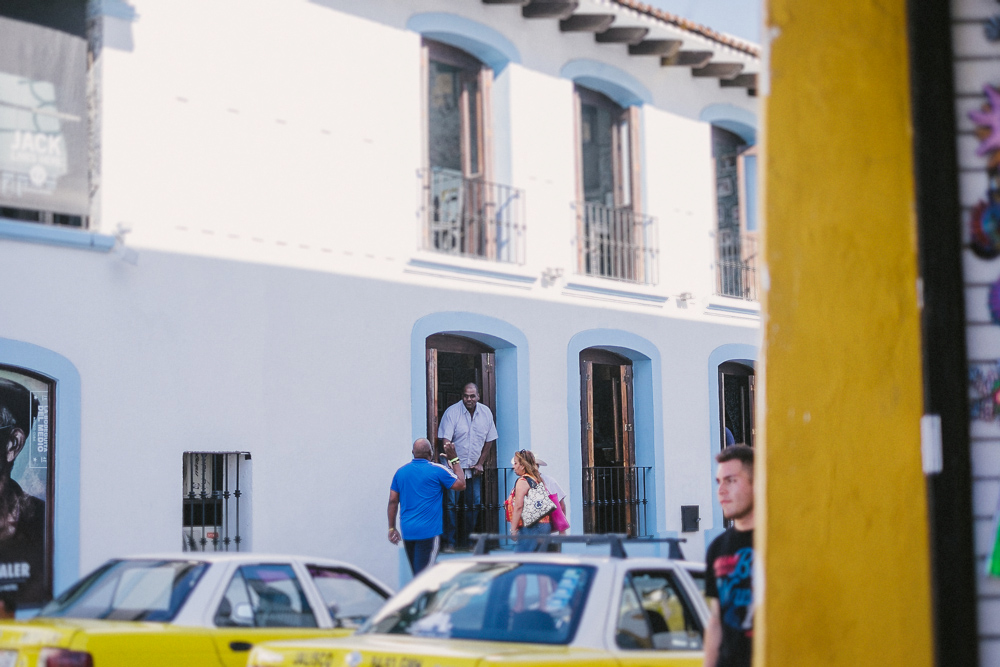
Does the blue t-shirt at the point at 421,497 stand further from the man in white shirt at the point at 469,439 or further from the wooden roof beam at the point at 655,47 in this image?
the wooden roof beam at the point at 655,47

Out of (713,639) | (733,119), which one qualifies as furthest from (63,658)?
(733,119)

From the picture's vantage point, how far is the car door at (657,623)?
5.70m

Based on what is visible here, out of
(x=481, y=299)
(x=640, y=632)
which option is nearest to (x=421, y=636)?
(x=640, y=632)

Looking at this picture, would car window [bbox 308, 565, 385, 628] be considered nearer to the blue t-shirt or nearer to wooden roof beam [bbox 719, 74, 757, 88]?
the blue t-shirt

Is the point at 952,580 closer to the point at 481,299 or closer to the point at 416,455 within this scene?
the point at 416,455

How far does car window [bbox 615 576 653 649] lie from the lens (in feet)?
18.7

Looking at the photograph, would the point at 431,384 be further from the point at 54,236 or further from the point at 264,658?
the point at 264,658

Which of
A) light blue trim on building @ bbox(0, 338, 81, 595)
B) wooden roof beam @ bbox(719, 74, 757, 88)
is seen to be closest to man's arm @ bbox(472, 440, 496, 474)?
light blue trim on building @ bbox(0, 338, 81, 595)

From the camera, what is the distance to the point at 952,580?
3.58 meters

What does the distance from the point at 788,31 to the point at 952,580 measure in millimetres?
1634

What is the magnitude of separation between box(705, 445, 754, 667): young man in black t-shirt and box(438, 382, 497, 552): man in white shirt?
348 inches

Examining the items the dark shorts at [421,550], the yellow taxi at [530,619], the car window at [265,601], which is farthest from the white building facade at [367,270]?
the yellow taxi at [530,619]

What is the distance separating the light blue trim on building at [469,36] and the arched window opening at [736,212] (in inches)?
174

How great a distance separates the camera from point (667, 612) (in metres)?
6.16
